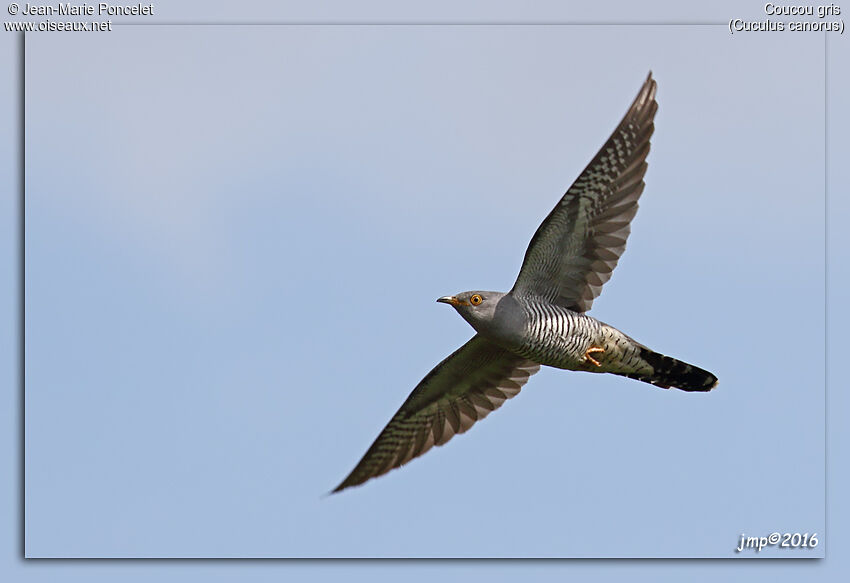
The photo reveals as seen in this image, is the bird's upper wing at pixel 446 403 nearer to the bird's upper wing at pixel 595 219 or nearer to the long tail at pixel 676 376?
the bird's upper wing at pixel 595 219

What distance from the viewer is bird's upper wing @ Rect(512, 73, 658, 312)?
1121 centimetres

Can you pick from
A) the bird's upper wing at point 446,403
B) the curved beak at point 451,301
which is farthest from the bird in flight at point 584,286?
the bird's upper wing at point 446,403

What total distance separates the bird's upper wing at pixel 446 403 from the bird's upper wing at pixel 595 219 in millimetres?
1198

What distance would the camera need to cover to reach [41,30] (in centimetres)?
1187

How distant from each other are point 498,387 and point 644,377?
158cm

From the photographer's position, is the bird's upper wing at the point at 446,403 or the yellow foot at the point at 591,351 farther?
the bird's upper wing at the point at 446,403

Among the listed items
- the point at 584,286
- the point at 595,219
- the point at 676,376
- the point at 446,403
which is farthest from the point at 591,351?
the point at 446,403

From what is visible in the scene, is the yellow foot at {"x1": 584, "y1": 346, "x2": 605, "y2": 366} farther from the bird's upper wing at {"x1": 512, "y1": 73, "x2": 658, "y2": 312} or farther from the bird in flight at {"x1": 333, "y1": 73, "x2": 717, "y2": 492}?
the bird's upper wing at {"x1": 512, "y1": 73, "x2": 658, "y2": 312}

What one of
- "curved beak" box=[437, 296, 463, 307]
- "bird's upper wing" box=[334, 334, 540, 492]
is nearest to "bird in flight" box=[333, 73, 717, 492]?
"curved beak" box=[437, 296, 463, 307]

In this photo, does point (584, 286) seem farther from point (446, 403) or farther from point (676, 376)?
point (446, 403)

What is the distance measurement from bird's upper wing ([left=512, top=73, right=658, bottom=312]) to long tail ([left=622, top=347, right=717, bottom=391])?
2.82 ft

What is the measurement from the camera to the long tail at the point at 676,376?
1155 cm

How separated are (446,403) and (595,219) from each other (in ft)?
8.64

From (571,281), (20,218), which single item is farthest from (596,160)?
(20,218)
